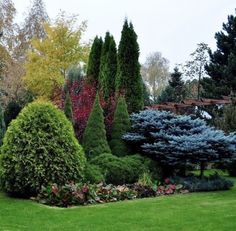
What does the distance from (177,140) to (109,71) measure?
479 cm

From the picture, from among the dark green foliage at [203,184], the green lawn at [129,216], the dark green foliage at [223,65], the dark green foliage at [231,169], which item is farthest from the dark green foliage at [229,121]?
the dark green foliage at [223,65]

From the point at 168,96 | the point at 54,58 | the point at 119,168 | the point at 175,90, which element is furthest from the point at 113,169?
the point at 168,96

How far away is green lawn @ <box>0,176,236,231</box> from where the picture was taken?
6590 mm

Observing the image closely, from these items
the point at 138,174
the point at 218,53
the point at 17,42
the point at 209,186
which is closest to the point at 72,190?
the point at 138,174

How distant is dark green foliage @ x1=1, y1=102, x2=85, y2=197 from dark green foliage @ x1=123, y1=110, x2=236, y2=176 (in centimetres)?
293

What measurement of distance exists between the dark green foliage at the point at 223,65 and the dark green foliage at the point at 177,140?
14.8m

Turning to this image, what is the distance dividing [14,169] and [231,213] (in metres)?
4.22

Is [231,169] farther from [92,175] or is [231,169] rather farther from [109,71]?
[92,175]

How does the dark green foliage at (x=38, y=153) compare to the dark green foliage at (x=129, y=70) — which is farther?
the dark green foliage at (x=129, y=70)

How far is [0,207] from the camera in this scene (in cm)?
802

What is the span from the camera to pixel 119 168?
10688mm

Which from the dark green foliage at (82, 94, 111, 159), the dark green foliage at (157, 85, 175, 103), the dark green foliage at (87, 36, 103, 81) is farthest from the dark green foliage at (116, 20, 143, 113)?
the dark green foliage at (157, 85, 175, 103)

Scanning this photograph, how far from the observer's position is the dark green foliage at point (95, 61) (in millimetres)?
16969

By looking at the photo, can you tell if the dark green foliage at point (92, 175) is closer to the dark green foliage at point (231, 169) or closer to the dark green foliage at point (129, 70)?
the dark green foliage at point (129, 70)
